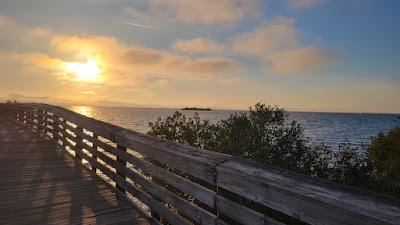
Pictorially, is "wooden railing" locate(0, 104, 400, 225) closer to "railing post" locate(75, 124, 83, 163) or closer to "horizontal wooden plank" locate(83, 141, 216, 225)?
"horizontal wooden plank" locate(83, 141, 216, 225)

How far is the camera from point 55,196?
21.0 feet

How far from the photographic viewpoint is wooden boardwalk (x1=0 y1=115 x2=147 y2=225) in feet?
17.4

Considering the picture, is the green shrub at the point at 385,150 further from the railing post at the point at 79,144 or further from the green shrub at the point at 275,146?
the railing post at the point at 79,144

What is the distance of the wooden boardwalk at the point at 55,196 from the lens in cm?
532

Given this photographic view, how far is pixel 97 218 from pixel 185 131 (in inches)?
366

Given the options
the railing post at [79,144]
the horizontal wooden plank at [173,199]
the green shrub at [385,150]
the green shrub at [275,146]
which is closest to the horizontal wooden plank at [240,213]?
the horizontal wooden plank at [173,199]

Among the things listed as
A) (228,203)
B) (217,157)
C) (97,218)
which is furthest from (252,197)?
(97,218)

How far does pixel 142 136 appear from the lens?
18.2ft

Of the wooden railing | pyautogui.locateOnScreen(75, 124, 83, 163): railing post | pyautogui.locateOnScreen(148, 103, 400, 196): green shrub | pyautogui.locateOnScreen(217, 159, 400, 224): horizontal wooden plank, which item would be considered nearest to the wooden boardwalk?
pyautogui.locateOnScreen(75, 124, 83, 163): railing post

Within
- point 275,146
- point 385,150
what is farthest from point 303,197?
point 385,150

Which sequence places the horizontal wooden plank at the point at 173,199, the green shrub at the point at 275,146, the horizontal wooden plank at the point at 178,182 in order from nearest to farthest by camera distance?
1. the horizontal wooden plank at the point at 178,182
2. the horizontal wooden plank at the point at 173,199
3. the green shrub at the point at 275,146

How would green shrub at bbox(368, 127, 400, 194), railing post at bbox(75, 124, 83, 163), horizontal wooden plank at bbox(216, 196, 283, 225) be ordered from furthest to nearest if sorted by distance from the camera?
green shrub at bbox(368, 127, 400, 194) < railing post at bbox(75, 124, 83, 163) < horizontal wooden plank at bbox(216, 196, 283, 225)

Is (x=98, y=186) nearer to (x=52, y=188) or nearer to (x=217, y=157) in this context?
(x=52, y=188)

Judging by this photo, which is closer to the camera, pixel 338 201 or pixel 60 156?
pixel 338 201
